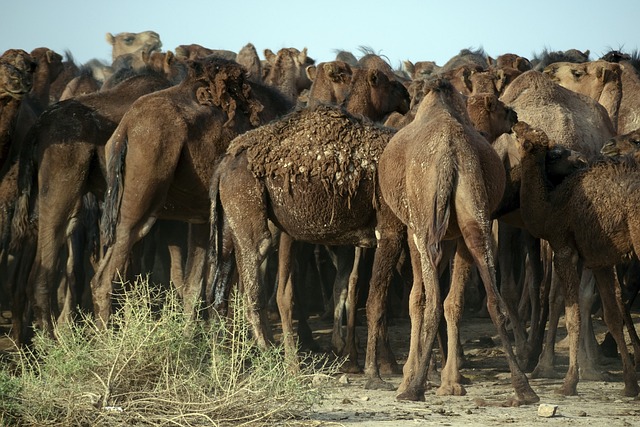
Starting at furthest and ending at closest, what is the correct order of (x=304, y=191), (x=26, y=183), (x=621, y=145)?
1. (x=26, y=183)
2. (x=621, y=145)
3. (x=304, y=191)

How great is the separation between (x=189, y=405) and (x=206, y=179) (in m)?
4.32

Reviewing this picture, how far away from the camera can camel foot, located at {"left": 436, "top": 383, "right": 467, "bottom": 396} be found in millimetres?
10102

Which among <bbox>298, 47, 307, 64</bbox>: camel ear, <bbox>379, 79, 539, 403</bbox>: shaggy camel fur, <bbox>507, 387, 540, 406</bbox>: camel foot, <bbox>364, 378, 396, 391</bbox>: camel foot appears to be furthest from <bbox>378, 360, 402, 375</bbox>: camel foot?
<bbox>298, 47, 307, 64</bbox>: camel ear

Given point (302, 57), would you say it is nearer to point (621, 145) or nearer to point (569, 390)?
point (621, 145)

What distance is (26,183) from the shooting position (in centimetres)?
1267

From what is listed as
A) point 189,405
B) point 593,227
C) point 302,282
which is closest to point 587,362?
point 593,227

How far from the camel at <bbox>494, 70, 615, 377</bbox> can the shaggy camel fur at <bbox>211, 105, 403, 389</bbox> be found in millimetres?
1784

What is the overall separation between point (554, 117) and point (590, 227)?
297 centimetres

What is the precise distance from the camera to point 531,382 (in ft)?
36.3

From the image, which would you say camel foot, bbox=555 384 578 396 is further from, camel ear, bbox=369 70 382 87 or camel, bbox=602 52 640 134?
camel, bbox=602 52 640 134

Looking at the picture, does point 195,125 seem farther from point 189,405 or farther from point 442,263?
point 189,405

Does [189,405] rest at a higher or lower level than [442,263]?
lower

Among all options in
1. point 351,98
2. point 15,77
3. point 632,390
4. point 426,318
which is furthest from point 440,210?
point 15,77

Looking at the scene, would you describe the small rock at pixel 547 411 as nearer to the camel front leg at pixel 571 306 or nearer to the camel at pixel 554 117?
the camel front leg at pixel 571 306
